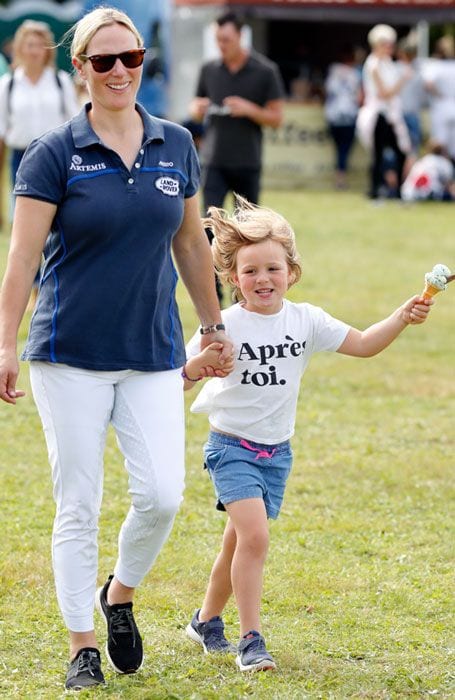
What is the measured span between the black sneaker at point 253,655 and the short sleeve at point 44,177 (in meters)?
1.56

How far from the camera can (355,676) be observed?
4520mm

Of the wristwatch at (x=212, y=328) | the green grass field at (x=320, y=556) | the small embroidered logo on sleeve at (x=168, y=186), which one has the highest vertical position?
the small embroidered logo on sleeve at (x=168, y=186)

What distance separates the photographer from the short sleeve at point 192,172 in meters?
4.36

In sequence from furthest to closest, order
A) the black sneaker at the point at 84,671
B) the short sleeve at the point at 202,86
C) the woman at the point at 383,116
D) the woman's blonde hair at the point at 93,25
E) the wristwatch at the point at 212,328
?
1. the woman at the point at 383,116
2. the short sleeve at the point at 202,86
3. the wristwatch at the point at 212,328
4. the black sneaker at the point at 84,671
5. the woman's blonde hair at the point at 93,25

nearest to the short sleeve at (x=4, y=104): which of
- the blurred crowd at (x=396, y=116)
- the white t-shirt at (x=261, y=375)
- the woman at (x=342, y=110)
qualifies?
the white t-shirt at (x=261, y=375)

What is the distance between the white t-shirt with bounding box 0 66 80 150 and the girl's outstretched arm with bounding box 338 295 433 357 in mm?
7291

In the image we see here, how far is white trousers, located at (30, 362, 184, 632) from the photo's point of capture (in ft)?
13.8

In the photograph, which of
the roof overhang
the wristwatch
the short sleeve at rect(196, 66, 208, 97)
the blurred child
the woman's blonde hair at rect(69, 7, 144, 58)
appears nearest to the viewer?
the woman's blonde hair at rect(69, 7, 144, 58)

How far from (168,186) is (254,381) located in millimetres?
760

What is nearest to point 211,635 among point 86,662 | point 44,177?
point 86,662

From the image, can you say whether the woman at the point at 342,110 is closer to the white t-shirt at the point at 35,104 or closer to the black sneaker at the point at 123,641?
the white t-shirt at the point at 35,104

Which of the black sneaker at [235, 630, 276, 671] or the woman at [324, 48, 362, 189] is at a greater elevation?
the woman at [324, 48, 362, 189]

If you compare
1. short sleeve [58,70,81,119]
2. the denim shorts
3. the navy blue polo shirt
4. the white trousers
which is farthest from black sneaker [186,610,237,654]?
short sleeve [58,70,81,119]

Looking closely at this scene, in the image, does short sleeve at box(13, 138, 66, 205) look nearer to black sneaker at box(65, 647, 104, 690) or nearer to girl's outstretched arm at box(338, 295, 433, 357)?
girl's outstretched arm at box(338, 295, 433, 357)
